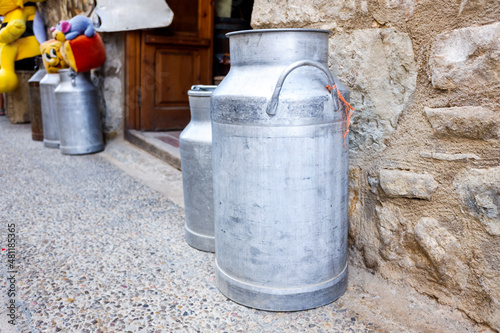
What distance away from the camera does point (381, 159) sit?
65.4 inches

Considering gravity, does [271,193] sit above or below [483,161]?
below

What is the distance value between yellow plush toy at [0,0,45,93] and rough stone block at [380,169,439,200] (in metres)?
4.74

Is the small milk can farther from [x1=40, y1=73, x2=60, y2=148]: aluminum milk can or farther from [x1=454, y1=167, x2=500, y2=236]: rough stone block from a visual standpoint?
[x1=454, y1=167, x2=500, y2=236]: rough stone block

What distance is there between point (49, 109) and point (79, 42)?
95cm

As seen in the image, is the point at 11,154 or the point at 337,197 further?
the point at 11,154

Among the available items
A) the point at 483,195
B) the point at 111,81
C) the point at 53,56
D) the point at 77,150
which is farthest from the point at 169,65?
the point at 483,195

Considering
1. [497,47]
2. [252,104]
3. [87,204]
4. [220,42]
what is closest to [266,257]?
[252,104]

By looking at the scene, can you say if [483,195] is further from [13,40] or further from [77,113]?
[13,40]

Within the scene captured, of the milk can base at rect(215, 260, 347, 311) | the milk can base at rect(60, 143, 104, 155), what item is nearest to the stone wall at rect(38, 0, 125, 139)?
the milk can base at rect(60, 143, 104, 155)

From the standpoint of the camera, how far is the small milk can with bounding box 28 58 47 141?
446cm

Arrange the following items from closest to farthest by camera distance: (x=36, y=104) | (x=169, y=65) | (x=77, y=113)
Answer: (x=77, y=113) → (x=169, y=65) → (x=36, y=104)

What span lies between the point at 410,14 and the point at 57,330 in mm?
1573

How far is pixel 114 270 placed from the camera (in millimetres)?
1814

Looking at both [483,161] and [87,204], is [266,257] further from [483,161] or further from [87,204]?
[87,204]
